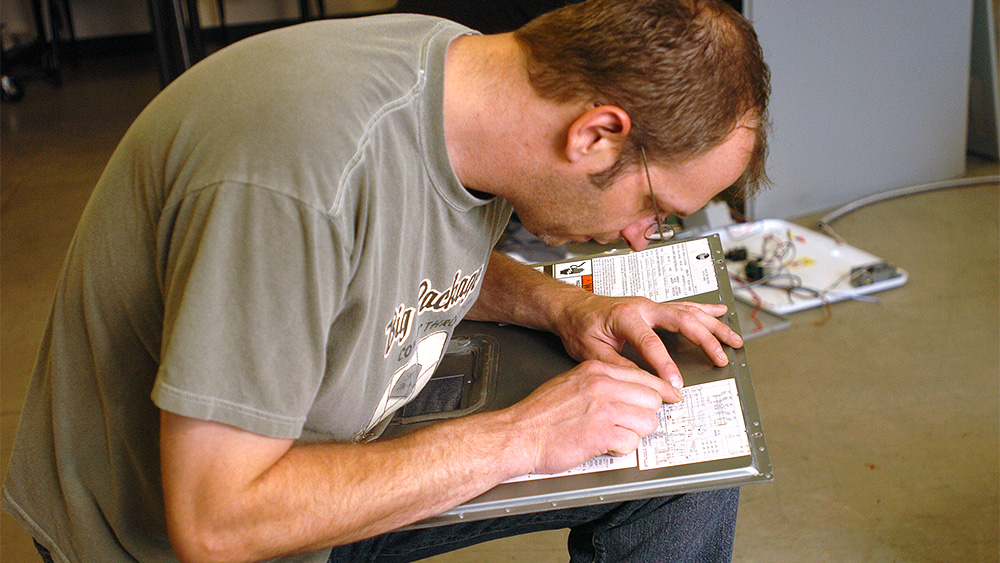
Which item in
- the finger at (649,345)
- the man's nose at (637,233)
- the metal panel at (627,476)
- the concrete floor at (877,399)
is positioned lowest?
the concrete floor at (877,399)

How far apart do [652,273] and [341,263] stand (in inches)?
25.3

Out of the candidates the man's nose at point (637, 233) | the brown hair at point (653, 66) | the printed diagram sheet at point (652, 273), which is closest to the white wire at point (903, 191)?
the printed diagram sheet at point (652, 273)

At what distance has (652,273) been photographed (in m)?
1.26

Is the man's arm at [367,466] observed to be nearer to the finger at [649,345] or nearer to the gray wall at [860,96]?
the finger at [649,345]

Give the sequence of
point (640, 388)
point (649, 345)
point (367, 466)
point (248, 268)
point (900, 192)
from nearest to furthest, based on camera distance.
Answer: point (248, 268)
point (367, 466)
point (640, 388)
point (649, 345)
point (900, 192)

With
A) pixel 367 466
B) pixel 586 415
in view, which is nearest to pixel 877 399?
pixel 586 415

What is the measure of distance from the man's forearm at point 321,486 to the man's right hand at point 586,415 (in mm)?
25

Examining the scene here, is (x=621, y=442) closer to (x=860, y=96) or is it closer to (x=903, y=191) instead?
(x=860, y=96)

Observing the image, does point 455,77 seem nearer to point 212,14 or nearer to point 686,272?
point 686,272

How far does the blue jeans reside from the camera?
992mm

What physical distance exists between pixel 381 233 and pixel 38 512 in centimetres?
50

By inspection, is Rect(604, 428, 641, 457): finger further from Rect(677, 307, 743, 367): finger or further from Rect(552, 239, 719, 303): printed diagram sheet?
Rect(552, 239, 719, 303): printed diagram sheet

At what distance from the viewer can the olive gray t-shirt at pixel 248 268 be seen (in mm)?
697

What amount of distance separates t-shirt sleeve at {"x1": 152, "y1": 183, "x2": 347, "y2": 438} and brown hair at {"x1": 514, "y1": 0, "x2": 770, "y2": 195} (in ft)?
1.02
